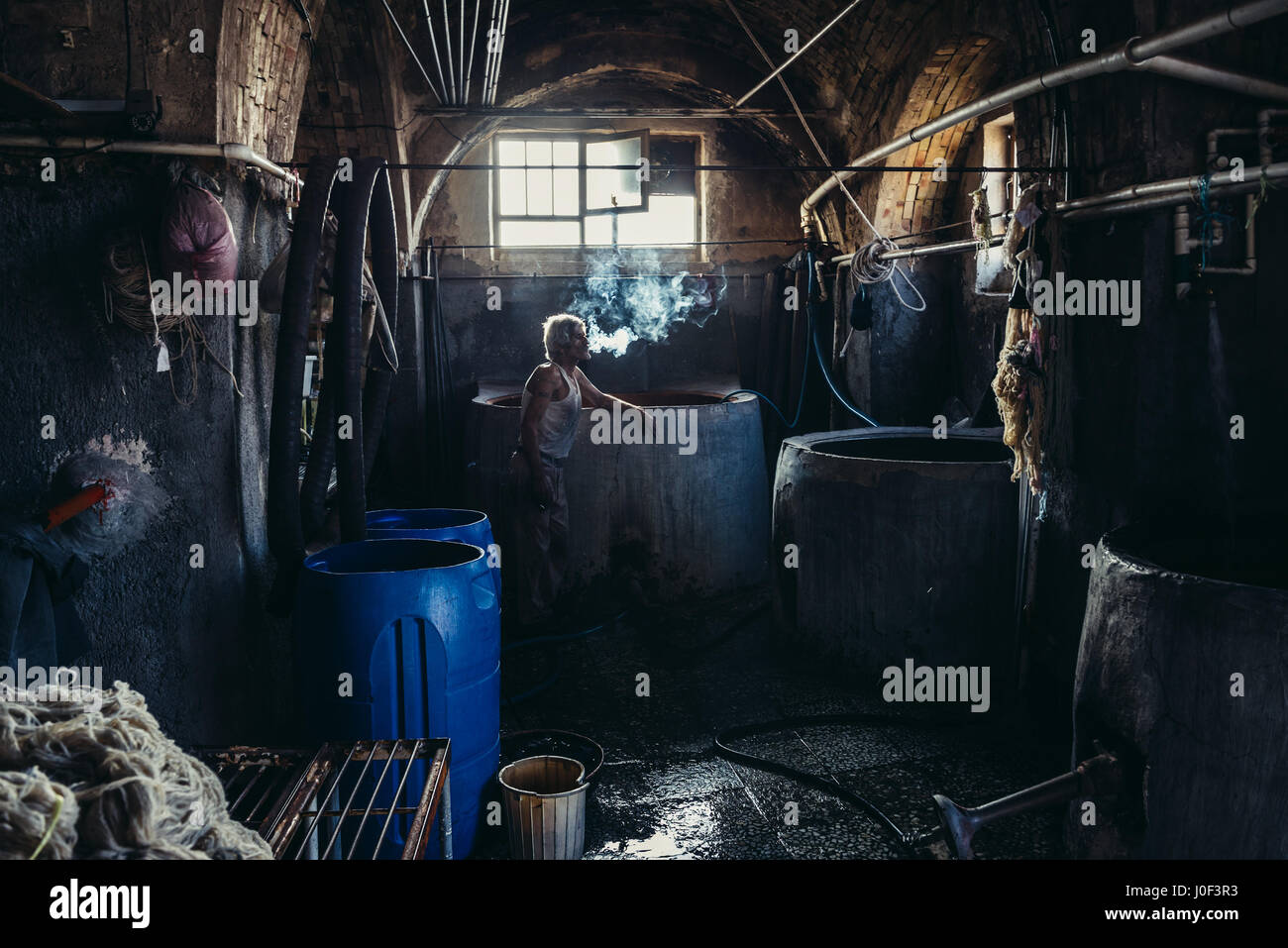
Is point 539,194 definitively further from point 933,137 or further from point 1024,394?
point 1024,394

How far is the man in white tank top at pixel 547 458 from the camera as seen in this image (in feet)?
21.8

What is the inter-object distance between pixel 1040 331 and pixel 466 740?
11.3 ft

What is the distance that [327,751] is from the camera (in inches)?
111

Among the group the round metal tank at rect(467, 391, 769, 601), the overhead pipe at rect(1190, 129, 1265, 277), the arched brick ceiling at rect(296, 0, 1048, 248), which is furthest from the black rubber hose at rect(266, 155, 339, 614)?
the arched brick ceiling at rect(296, 0, 1048, 248)

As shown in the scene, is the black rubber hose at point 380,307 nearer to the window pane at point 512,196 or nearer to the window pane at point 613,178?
the window pane at point 613,178

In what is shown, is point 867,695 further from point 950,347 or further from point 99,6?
point 99,6

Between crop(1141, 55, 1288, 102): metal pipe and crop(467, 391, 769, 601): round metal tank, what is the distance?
399 centimetres

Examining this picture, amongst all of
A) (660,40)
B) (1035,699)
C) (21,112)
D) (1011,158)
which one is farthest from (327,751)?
(660,40)

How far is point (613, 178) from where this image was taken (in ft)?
38.6

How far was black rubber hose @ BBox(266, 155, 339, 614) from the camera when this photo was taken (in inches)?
160

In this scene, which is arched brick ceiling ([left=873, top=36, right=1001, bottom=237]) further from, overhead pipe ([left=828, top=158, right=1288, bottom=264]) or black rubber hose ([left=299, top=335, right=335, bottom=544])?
black rubber hose ([left=299, top=335, right=335, bottom=544])

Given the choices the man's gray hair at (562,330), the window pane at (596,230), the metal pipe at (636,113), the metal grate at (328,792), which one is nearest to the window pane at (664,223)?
the window pane at (596,230)

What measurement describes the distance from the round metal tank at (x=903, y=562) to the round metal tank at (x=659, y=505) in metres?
1.45

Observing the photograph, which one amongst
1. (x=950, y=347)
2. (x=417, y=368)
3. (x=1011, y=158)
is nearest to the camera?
(x=1011, y=158)
